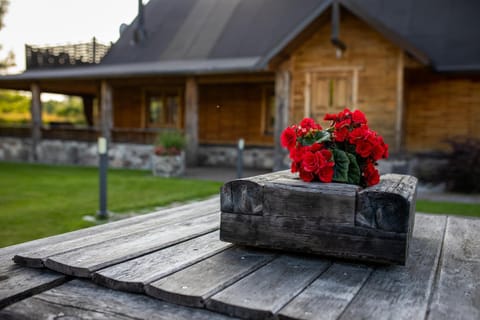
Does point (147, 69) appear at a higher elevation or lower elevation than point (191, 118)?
higher

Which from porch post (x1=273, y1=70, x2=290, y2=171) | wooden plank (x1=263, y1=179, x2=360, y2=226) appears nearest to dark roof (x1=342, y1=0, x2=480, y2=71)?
porch post (x1=273, y1=70, x2=290, y2=171)

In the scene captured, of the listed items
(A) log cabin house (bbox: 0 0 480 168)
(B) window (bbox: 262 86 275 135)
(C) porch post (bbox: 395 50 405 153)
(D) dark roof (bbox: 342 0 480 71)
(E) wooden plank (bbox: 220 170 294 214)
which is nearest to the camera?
(E) wooden plank (bbox: 220 170 294 214)

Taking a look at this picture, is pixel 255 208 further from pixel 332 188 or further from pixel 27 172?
pixel 27 172

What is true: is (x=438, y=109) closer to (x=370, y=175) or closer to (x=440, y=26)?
(x=440, y=26)

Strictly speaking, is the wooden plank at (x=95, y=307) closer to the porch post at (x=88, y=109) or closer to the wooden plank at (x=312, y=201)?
the wooden plank at (x=312, y=201)

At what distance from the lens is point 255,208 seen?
2.24 meters

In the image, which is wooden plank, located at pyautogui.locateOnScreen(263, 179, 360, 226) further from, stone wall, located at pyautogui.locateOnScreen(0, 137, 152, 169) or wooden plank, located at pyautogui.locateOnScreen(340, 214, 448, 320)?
stone wall, located at pyautogui.locateOnScreen(0, 137, 152, 169)

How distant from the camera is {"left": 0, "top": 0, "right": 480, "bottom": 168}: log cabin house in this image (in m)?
11.0

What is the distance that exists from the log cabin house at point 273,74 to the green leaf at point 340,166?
27.4 feet

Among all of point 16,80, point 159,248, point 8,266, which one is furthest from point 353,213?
point 16,80

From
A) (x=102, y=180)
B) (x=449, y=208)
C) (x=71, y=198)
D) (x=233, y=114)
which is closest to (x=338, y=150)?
(x=102, y=180)

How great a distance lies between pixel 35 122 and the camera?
1645 centimetres

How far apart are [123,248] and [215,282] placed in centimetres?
69

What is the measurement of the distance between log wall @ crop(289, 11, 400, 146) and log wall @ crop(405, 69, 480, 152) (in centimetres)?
122
